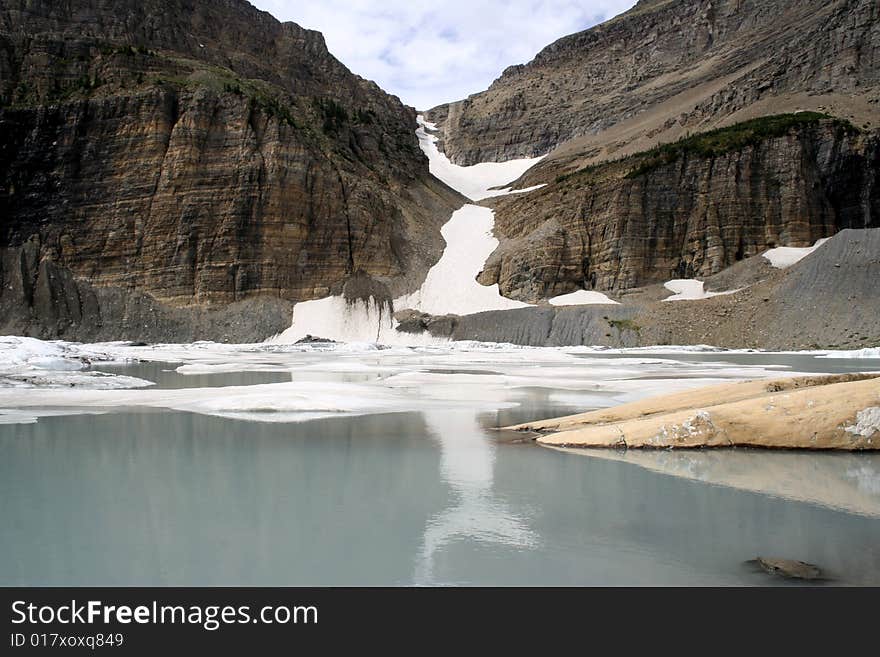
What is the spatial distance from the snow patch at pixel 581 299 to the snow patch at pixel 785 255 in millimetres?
14947

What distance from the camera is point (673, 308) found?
5497cm

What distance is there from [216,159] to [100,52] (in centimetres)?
2064

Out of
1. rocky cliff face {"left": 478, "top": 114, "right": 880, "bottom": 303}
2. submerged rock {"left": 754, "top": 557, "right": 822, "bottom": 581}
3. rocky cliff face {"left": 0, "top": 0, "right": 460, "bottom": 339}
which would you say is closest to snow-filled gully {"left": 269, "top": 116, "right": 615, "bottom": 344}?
rocky cliff face {"left": 0, "top": 0, "right": 460, "bottom": 339}

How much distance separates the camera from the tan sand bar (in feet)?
33.1

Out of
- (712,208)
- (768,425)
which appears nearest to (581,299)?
(712,208)

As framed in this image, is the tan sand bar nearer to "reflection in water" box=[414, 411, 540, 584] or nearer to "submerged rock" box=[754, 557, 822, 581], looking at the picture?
"reflection in water" box=[414, 411, 540, 584]

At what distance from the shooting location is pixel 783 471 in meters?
8.92

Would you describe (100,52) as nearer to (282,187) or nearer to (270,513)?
(282,187)

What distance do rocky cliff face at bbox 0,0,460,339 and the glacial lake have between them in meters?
54.4

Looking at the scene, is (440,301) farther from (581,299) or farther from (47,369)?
(47,369)

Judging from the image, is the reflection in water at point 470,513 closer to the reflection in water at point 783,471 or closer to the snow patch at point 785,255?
the reflection in water at point 783,471

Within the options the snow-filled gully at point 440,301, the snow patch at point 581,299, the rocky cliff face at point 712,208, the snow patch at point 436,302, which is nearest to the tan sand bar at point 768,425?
the snow patch at point 436,302

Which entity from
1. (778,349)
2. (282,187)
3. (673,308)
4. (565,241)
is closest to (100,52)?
(282,187)

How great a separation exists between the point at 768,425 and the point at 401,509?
6435mm
